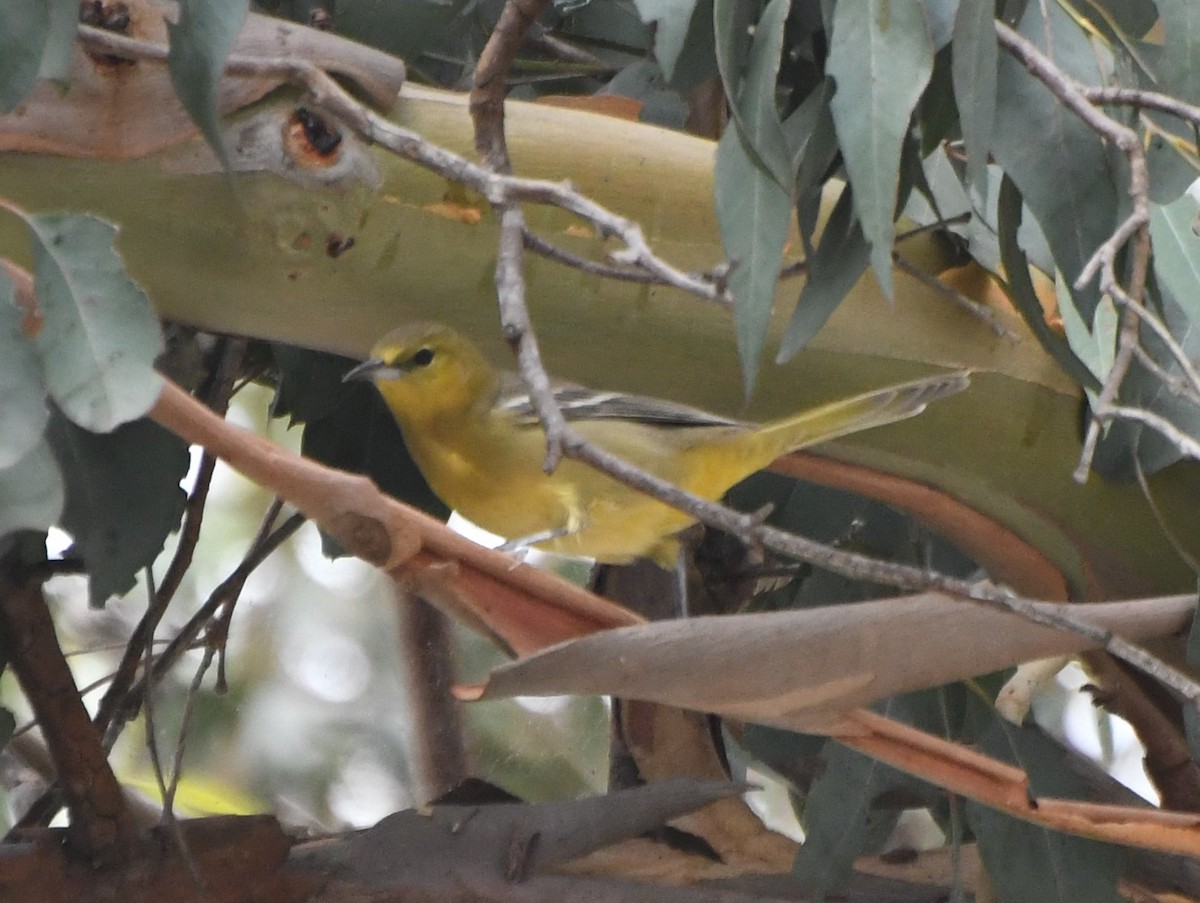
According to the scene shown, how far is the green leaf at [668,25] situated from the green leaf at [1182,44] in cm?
40

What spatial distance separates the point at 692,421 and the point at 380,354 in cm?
32

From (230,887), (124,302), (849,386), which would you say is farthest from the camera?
(849,386)

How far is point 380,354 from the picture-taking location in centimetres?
130

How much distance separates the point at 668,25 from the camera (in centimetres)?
96

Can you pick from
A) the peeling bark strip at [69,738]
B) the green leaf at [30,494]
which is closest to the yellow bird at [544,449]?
the peeling bark strip at [69,738]

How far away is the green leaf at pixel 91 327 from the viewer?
670mm

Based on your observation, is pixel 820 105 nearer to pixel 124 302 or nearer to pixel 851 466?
pixel 851 466

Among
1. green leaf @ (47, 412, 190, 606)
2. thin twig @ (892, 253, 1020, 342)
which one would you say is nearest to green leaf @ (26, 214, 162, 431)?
green leaf @ (47, 412, 190, 606)

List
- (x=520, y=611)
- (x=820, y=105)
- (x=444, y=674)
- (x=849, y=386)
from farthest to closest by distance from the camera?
1. (x=444, y=674)
2. (x=849, y=386)
3. (x=820, y=105)
4. (x=520, y=611)

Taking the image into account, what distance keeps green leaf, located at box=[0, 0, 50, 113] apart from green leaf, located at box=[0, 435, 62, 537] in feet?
0.83

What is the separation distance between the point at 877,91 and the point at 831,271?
15cm

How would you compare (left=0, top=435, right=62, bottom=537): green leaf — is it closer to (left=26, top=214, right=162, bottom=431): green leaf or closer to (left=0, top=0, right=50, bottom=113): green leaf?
(left=26, top=214, right=162, bottom=431): green leaf

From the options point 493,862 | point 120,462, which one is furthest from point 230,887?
point 120,462

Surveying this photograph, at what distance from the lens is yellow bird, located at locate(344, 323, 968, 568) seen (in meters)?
1.34
